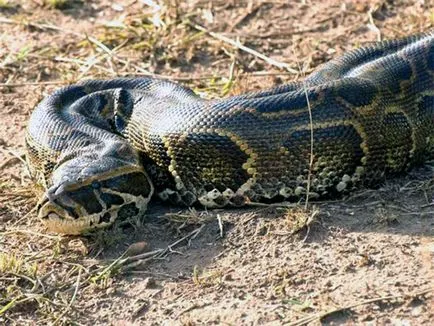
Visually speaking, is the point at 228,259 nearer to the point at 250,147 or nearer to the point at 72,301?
the point at 250,147

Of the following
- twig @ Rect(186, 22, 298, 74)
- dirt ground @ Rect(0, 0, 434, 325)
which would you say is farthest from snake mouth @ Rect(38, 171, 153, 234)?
twig @ Rect(186, 22, 298, 74)

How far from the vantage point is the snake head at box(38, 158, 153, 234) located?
26.0 feet

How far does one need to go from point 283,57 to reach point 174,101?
282 centimetres

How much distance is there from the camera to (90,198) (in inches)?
318

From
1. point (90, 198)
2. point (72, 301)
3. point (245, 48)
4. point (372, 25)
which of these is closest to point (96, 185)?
point (90, 198)

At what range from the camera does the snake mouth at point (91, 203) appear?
7.93 meters

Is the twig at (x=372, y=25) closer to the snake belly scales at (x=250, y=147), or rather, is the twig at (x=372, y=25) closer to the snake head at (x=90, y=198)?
the snake belly scales at (x=250, y=147)

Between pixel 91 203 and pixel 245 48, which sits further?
pixel 245 48

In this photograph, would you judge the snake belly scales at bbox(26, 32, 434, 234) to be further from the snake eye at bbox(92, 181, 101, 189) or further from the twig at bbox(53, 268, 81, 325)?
the twig at bbox(53, 268, 81, 325)

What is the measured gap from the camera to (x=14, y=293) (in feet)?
24.4

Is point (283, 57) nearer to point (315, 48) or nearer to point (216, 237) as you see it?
point (315, 48)

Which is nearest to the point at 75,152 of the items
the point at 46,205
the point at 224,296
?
the point at 46,205

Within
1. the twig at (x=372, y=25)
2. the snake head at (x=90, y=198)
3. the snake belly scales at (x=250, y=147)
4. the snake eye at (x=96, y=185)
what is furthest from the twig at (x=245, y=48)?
the snake eye at (x=96, y=185)

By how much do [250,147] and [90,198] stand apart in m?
1.48
